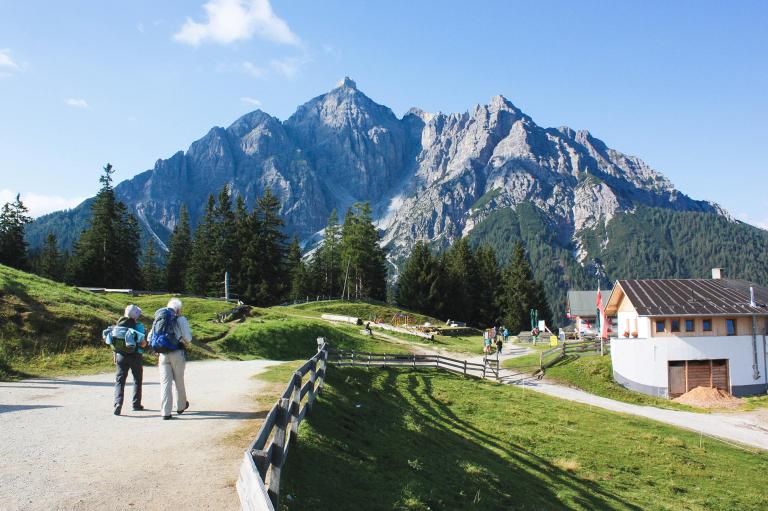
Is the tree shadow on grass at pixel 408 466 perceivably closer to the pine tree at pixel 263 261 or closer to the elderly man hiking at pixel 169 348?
the elderly man hiking at pixel 169 348

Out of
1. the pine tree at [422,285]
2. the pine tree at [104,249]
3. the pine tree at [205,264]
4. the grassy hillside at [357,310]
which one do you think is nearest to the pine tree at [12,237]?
the pine tree at [104,249]

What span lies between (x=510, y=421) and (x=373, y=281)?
70859mm

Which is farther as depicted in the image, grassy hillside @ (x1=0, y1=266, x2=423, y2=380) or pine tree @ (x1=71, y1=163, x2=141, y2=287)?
pine tree @ (x1=71, y1=163, x2=141, y2=287)

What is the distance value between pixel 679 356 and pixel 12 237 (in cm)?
8172

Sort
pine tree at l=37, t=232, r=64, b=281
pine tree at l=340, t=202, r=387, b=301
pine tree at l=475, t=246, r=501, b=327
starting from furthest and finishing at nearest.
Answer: pine tree at l=475, t=246, r=501, b=327
pine tree at l=340, t=202, r=387, b=301
pine tree at l=37, t=232, r=64, b=281

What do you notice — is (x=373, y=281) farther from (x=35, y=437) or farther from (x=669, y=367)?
(x=35, y=437)

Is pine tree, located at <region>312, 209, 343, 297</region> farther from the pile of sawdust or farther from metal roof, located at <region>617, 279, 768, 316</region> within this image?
the pile of sawdust

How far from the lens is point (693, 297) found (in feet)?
137

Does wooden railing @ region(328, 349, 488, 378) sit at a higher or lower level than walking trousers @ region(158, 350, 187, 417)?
lower

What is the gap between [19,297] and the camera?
22234 millimetres

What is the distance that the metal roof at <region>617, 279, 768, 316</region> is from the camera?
38.9 m

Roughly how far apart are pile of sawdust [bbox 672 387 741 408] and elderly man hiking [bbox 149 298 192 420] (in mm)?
37369

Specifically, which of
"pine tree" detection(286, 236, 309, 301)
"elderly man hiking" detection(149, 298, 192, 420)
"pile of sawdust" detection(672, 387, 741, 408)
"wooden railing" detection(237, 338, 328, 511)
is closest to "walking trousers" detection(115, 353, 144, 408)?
"elderly man hiking" detection(149, 298, 192, 420)

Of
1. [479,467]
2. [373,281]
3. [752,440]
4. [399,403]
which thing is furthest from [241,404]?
[373,281]
